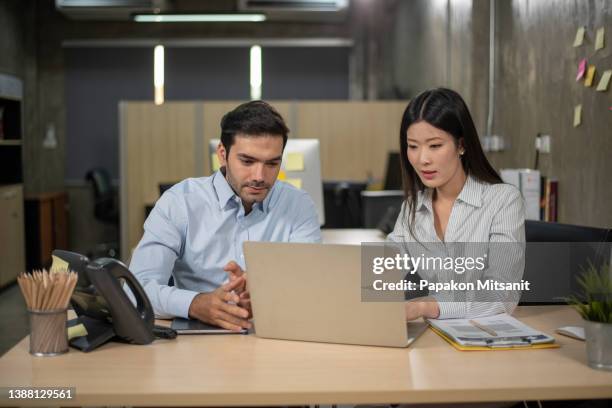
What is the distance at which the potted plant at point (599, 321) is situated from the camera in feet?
4.76

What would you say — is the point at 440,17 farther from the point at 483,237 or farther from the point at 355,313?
the point at 355,313

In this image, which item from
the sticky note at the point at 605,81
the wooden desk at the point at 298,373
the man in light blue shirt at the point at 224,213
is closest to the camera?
the wooden desk at the point at 298,373

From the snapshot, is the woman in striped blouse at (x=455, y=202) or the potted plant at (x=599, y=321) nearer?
the potted plant at (x=599, y=321)

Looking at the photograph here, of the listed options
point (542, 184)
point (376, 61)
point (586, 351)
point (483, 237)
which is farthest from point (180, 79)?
point (586, 351)

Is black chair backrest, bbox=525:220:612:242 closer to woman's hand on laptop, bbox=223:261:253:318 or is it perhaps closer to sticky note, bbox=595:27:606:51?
woman's hand on laptop, bbox=223:261:253:318

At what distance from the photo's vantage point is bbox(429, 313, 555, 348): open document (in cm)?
162

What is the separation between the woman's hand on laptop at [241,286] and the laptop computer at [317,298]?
0.48 ft

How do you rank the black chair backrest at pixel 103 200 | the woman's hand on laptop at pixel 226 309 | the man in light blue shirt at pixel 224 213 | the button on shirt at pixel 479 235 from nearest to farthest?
1. the woman's hand on laptop at pixel 226 309
2. the button on shirt at pixel 479 235
3. the man in light blue shirt at pixel 224 213
4. the black chair backrest at pixel 103 200

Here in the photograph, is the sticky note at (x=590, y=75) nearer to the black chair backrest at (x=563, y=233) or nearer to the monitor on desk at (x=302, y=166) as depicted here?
the black chair backrest at (x=563, y=233)

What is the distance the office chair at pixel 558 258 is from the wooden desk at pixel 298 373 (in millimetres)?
481

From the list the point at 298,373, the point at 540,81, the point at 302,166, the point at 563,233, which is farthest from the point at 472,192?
the point at 540,81

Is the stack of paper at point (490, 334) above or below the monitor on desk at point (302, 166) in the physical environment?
below

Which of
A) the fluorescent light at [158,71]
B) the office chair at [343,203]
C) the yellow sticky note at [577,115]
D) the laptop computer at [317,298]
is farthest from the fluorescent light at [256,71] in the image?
the laptop computer at [317,298]

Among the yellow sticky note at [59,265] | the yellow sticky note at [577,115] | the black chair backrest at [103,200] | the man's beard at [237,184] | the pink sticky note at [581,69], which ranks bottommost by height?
the black chair backrest at [103,200]
